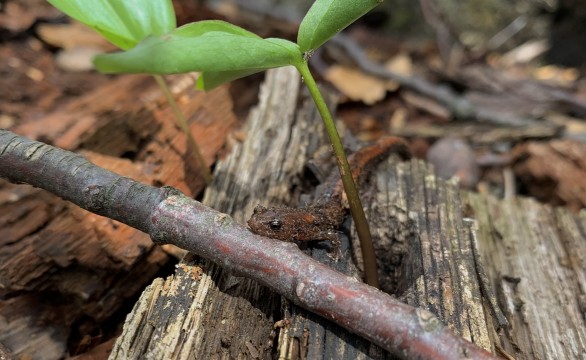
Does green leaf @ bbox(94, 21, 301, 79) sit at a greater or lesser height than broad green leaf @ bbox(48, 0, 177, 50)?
greater

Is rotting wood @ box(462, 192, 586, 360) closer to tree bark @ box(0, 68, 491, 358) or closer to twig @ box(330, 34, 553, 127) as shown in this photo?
tree bark @ box(0, 68, 491, 358)

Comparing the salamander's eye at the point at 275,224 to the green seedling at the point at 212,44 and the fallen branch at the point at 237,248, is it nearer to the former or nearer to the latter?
the fallen branch at the point at 237,248

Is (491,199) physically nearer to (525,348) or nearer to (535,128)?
(525,348)

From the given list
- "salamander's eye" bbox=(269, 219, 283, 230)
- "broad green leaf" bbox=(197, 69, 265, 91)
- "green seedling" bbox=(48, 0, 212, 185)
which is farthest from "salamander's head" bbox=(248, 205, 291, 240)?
"green seedling" bbox=(48, 0, 212, 185)

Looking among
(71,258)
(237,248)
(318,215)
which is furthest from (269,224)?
(71,258)

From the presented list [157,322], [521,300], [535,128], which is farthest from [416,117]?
[157,322]

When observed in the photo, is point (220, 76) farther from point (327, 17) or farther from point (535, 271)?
point (535, 271)

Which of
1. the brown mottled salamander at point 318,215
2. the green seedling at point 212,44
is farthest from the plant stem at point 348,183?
the brown mottled salamander at point 318,215
